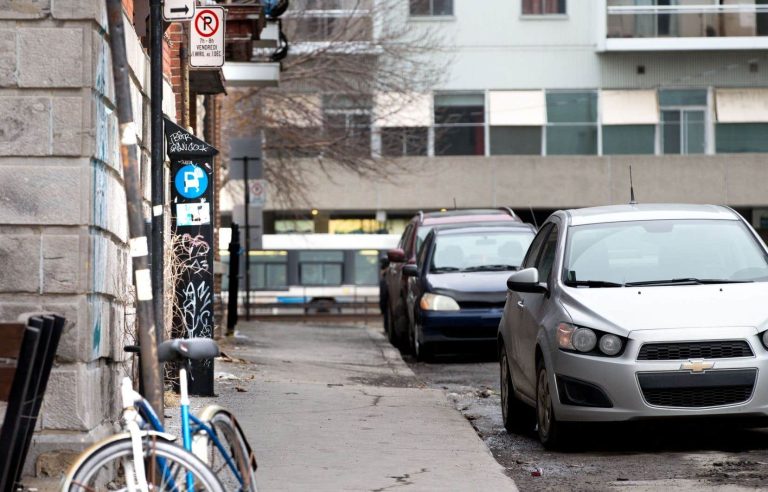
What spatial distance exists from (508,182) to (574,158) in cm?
207

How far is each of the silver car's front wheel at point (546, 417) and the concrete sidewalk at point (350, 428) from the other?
18.5 inches

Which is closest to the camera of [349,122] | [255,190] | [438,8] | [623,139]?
[255,190]

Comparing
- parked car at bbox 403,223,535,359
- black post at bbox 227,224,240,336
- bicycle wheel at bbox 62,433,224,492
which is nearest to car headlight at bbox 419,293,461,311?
parked car at bbox 403,223,535,359

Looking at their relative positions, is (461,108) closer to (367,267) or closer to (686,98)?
(367,267)

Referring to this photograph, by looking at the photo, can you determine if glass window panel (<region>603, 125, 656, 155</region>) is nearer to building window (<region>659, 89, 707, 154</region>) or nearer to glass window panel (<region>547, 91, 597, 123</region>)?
building window (<region>659, 89, 707, 154</region>)

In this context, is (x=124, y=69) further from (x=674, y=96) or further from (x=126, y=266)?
(x=674, y=96)

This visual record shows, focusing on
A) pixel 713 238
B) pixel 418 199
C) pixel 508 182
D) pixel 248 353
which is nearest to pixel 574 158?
pixel 508 182

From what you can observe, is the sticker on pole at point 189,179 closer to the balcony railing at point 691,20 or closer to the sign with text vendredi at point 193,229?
the sign with text vendredi at point 193,229

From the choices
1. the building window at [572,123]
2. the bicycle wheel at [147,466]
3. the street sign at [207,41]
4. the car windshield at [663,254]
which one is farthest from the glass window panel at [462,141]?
the bicycle wheel at [147,466]

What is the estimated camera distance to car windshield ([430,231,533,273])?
18.9m

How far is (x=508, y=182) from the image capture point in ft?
146

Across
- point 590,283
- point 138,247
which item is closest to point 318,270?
point 590,283

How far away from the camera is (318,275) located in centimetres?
4278

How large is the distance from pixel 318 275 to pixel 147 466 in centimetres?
3740
